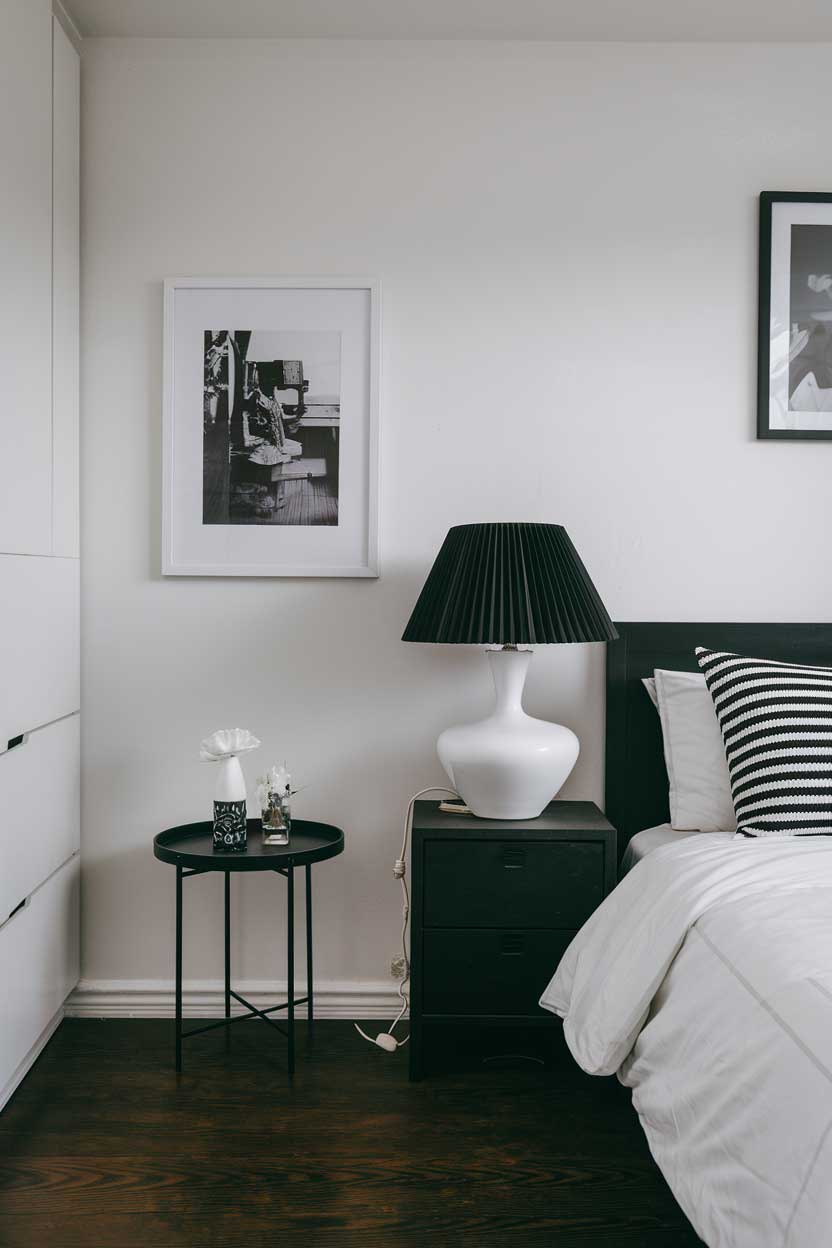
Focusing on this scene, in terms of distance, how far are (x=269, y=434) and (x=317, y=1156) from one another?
169cm

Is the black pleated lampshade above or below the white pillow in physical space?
above

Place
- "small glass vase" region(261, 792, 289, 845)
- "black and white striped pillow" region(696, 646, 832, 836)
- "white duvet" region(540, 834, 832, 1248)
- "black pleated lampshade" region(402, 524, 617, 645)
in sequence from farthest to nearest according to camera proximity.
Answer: "small glass vase" region(261, 792, 289, 845) < "black pleated lampshade" region(402, 524, 617, 645) < "black and white striped pillow" region(696, 646, 832, 836) < "white duvet" region(540, 834, 832, 1248)

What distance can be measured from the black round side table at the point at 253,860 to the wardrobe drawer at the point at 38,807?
26 cm

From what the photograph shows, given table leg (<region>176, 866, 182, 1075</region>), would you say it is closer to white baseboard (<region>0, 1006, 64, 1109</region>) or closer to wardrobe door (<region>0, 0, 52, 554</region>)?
white baseboard (<region>0, 1006, 64, 1109</region>)

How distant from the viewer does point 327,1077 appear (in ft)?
6.90

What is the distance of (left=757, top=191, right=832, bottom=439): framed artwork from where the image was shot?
2.40 m

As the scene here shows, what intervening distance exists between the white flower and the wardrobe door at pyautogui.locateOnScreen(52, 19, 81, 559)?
0.62 m

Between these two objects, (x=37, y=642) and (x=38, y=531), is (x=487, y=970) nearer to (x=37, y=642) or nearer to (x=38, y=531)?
(x=37, y=642)

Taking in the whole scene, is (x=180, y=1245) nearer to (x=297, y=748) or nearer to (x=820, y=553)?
(x=297, y=748)

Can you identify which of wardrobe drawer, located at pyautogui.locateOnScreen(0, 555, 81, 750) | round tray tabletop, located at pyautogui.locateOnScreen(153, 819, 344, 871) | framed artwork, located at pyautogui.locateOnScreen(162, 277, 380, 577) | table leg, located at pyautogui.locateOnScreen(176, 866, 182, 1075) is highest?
framed artwork, located at pyautogui.locateOnScreen(162, 277, 380, 577)

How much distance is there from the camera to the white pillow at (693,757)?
7.02 feet

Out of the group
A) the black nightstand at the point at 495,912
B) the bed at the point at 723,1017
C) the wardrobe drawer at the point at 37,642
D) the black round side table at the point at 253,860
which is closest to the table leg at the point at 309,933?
the black round side table at the point at 253,860

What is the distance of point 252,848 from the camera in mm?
2143

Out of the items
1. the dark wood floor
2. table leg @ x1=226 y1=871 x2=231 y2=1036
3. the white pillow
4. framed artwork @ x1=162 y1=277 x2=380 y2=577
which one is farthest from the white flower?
the white pillow
